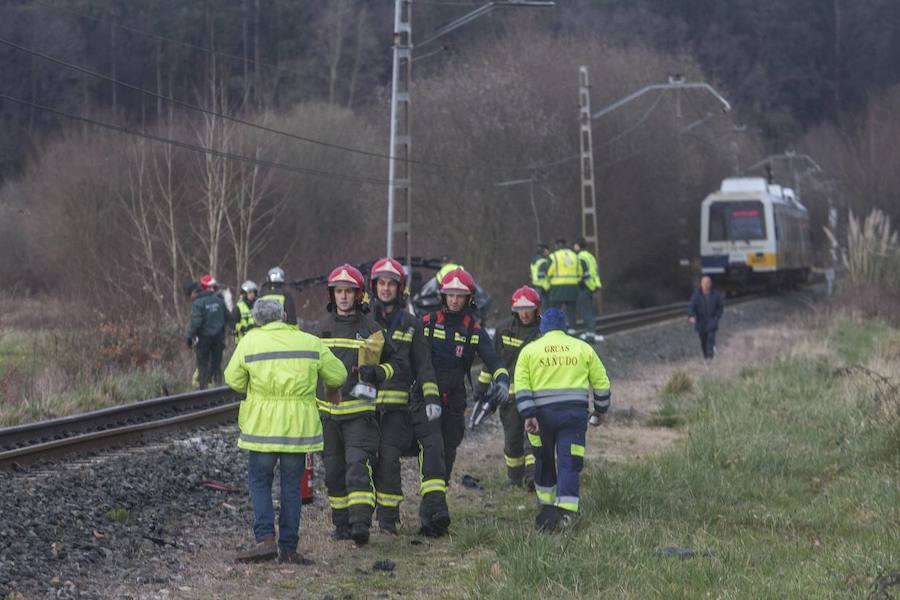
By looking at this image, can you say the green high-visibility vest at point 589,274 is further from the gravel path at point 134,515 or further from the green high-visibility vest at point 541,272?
the gravel path at point 134,515

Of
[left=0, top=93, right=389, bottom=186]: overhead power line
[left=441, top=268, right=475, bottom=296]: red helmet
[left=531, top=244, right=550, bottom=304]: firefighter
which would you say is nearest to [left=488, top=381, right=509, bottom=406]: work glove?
[left=441, top=268, right=475, bottom=296]: red helmet

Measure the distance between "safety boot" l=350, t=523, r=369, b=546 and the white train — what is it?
33973 mm

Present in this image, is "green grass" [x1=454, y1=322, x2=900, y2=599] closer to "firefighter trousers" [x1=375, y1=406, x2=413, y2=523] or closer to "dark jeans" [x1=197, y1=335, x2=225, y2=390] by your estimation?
"firefighter trousers" [x1=375, y1=406, x2=413, y2=523]

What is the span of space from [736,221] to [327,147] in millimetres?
12687

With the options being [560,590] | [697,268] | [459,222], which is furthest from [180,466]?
[697,268]

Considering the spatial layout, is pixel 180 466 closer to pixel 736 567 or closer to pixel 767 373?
pixel 736 567

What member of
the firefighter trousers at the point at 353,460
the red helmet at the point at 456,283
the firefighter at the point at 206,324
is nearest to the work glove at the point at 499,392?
the red helmet at the point at 456,283

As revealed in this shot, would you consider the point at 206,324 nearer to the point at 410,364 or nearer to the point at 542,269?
the point at 542,269

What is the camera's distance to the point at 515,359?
11.1m

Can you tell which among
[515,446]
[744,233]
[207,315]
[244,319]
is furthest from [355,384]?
[744,233]

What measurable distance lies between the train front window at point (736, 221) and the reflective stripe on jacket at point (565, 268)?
19898 mm

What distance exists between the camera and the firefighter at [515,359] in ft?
34.8

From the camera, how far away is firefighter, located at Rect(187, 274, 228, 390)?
1788 cm

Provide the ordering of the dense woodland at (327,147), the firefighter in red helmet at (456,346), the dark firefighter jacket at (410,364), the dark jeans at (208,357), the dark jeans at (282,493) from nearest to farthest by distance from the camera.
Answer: the dark jeans at (282,493) < the dark firefighter jacket at (410,364) < the firefighter in red helmet at (456,346) < the dark jeans at (208,357) < the dense woodland at (327,147)
